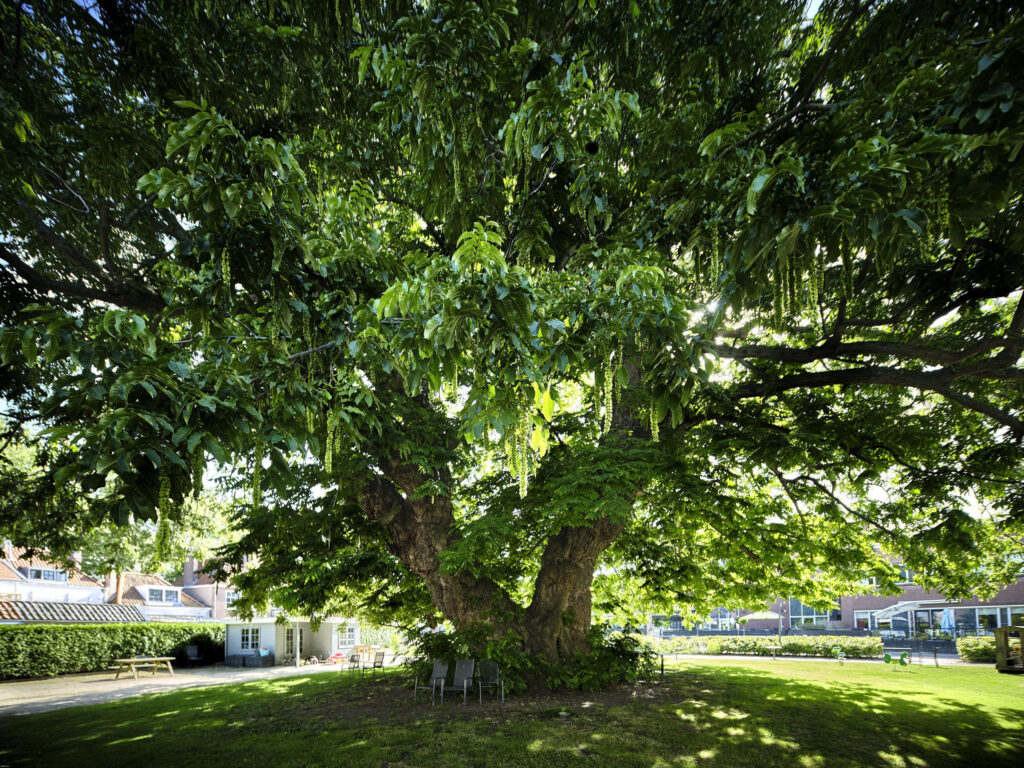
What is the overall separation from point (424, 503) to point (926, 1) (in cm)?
879

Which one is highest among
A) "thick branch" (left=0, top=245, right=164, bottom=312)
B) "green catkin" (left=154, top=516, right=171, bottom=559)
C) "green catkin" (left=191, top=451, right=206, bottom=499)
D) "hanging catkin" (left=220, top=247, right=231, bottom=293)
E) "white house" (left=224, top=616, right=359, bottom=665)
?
"thick branch" (left=0, top=245, right=164, bottom=312)

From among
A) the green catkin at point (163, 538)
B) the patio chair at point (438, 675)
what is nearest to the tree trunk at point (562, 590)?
the patio chair at point (438, 675)

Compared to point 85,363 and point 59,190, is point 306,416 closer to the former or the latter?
point 85,363

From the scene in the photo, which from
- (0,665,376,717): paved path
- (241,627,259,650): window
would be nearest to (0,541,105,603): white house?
(241,627,259,650): window

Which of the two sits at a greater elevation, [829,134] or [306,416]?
[829,134]

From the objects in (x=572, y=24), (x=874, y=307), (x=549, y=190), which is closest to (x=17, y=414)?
(x=549, y=190)

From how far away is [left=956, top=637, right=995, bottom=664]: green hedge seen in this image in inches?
727

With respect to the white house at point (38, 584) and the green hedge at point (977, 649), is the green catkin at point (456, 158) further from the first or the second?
the white house at point (38, 584)

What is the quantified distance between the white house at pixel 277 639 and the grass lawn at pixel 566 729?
12.4 metres

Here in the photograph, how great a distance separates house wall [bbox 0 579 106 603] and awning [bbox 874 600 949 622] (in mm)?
41805

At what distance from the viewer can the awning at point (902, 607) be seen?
94.2ft

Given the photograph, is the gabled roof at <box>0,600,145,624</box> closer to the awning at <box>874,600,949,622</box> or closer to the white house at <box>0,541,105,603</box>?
the white house at <box>0,541,105,603</box>

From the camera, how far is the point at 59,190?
18.9 feet

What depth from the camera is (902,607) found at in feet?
96.3
